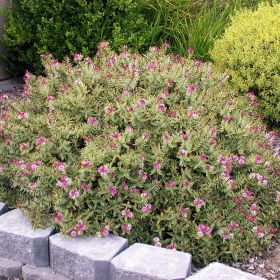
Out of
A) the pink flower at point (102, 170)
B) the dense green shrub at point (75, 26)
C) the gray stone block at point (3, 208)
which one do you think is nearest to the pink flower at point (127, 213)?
the pink flower at point (102, 170)

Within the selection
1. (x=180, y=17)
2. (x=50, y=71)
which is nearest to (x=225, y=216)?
(x=50, y=71)

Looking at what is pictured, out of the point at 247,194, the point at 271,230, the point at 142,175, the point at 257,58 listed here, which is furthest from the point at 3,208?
the point at 257,58

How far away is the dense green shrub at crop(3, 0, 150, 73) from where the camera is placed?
5.04 m

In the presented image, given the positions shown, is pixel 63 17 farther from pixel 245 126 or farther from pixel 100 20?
pixel 245 126

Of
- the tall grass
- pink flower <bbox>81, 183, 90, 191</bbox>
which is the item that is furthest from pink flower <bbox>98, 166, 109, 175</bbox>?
the tall grass

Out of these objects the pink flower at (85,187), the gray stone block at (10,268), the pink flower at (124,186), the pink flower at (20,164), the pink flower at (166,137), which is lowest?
the gray stone block at (10,268)

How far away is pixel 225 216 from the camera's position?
3.07 m

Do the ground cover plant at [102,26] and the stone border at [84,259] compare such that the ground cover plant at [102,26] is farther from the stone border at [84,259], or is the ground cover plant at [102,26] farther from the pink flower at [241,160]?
the stone border at [84,259]

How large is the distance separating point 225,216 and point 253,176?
0.27 meters

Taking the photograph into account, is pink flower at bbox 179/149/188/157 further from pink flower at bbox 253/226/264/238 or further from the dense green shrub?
the dense green shrub

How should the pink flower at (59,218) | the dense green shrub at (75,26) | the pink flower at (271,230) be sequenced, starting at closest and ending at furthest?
the pink flower at (59,218) < the pink flower at (271,230) < the dense green shrub at (75,26)

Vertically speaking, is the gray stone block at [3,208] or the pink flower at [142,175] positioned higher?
the pink flower at [142,175]

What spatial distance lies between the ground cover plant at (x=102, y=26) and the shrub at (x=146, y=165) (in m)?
1.76

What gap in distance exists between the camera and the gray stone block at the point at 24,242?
2.94 m
